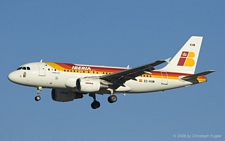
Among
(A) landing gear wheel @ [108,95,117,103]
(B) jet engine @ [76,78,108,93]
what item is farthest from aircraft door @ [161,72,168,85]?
(B) jet engine @ [76,78,108,93]

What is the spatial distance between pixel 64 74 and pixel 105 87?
4.59 metres

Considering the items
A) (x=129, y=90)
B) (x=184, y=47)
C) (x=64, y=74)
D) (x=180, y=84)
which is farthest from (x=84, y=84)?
(x=184, y=47)

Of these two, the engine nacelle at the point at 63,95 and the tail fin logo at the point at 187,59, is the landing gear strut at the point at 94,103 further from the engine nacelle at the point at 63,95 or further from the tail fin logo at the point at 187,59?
the tail fin logo at the point at 187,59

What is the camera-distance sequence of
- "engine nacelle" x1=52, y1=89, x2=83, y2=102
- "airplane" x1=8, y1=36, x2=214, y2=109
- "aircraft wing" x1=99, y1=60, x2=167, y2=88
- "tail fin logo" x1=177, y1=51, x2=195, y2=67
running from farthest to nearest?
1. "tail fin logo" x1=177, y1=51, x2=195, y2=67
2. "engine nacelle" x1=52, y1=89, x2=83, y2=102
3. "airplane" x1=8, y1=36, x2=214, y2=109
4. "aircraft wing" x1=99, y1=60, x2=167, y2=88

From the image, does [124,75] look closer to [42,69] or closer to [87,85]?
[87,85]

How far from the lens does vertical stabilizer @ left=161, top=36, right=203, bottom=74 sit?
6516 centimetres

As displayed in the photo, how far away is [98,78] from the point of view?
5844cm

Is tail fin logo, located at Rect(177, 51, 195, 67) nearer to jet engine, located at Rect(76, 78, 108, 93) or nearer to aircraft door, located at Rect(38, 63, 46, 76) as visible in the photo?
jet engine, located at Rect(76, 78, 108, 93)

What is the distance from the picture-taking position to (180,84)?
62.9m

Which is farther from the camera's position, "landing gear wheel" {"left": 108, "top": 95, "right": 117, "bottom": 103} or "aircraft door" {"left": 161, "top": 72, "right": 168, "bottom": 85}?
"aircraft door" {"left": 161, "top": 72, "right": 168, "bottom": 85}

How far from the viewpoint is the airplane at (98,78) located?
187 ft

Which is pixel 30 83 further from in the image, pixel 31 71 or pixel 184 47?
pixel 184 47

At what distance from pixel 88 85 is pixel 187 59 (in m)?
15.0

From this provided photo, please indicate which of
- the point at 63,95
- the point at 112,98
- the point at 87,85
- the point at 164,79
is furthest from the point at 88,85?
the point at 164,79
